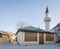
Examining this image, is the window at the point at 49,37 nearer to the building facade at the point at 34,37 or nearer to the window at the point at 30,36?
the building facade at the point at 34,37

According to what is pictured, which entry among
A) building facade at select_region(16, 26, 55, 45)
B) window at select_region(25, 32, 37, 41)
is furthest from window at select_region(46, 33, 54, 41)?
window at select_region(25, 32, 37, 41)

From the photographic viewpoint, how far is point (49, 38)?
20.4 metres

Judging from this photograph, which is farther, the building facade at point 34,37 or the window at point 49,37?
the window at point 49,37

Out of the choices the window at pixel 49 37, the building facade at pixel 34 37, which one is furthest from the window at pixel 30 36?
the window at pixel 49 37

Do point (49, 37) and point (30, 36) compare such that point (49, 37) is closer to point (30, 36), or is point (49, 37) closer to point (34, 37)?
point (34, 37)

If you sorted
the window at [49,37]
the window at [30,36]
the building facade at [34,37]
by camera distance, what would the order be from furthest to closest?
1. the window at [49,37]
2. the window at [30,36]
3. the building facade at [34,37]

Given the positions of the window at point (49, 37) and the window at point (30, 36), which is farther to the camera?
the window at point (49, 37)

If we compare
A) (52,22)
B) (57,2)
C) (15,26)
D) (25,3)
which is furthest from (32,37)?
(15,26)

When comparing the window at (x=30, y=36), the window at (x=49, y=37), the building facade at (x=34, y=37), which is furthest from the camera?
the window at (x=49, y=37)

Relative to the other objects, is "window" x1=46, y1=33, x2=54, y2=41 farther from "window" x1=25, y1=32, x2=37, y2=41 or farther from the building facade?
"window" x1=25, y1=32, x2=37, y2=41

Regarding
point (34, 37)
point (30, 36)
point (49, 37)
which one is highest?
point (30, 36)

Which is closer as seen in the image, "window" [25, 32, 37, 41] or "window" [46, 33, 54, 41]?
"window" [25, 32, 37, 41]

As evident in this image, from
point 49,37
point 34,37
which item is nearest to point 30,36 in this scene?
point 34,37

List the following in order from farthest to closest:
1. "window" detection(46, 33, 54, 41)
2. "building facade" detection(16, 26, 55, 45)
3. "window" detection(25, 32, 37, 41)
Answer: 1. "window" detection(46, 33, 54, 41)
2. "window" detection(25, 32, 37, 41)
3. "building facade" detection(16, 26, 55, 45)
